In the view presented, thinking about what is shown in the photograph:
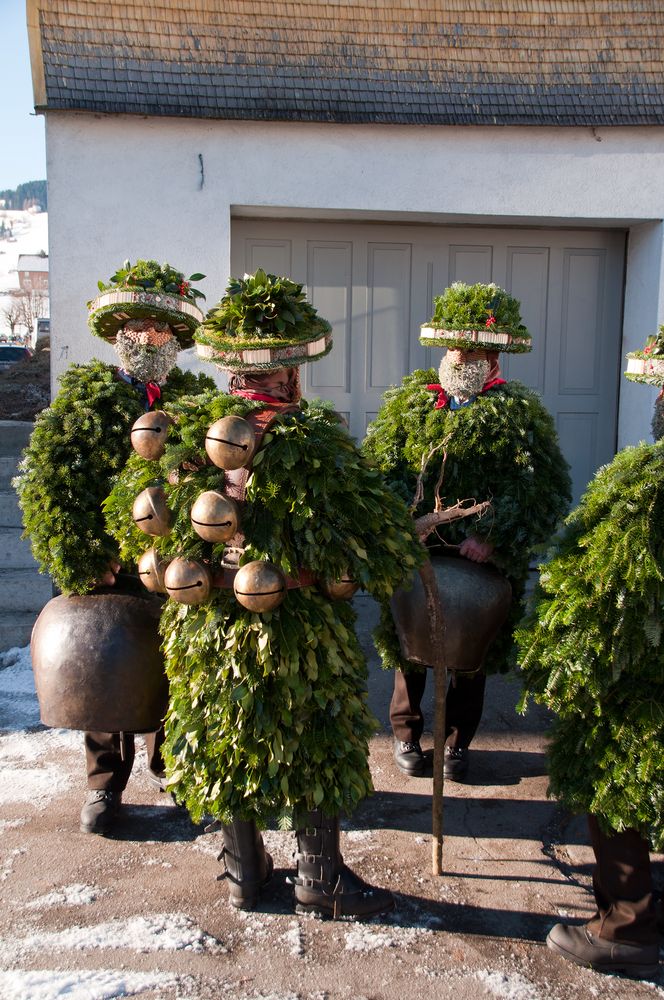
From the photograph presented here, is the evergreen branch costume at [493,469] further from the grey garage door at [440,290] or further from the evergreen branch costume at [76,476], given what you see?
the grey garage door at [440,290]

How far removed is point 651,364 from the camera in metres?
3.93

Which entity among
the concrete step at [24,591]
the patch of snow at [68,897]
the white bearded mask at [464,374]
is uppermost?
the white bearded mask at [464,374]

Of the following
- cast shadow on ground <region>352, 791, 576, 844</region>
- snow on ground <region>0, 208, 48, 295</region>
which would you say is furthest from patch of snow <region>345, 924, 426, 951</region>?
snow on ground <region>0, 208, 48, 295</region>

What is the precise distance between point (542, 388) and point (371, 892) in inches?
195

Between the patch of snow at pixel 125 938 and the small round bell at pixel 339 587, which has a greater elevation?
the small round bell at pixel 339 587

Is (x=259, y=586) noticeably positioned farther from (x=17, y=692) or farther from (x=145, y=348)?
(x=17, y=692)

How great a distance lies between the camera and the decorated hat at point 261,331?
120 inches

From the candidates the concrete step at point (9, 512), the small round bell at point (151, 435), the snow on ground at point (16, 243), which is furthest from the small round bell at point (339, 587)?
the snow on ground at point (16, 243)

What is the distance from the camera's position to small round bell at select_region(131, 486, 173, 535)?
10.00 feet

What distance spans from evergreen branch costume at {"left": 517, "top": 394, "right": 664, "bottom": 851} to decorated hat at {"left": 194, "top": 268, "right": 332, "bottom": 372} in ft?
3.59

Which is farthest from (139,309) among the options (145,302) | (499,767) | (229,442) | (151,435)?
(499,767)

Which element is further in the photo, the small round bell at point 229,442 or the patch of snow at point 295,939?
the patch of snow at point 295,939

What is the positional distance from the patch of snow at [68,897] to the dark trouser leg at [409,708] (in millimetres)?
1626

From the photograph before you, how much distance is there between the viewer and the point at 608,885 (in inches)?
116
